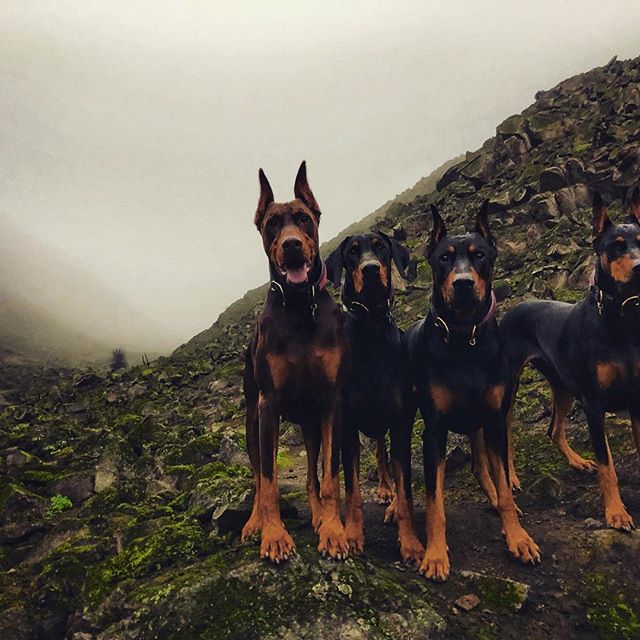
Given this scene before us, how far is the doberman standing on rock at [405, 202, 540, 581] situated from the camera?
440 centimetres

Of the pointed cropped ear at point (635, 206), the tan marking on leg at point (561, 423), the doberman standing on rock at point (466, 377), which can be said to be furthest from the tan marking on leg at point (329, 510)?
the tan marking on leg at point (561, 423)

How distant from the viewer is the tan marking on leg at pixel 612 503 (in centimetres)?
457

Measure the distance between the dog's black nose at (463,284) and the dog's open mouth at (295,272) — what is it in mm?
1367

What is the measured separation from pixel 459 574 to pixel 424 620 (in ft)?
2.80

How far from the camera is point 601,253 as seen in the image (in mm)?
4949

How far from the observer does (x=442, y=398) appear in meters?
4.55

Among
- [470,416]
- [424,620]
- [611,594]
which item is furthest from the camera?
[470,416]

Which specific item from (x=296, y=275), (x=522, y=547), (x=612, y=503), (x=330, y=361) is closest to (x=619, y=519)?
(x=612, y=503)

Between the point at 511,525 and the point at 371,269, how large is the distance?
283 centimetres

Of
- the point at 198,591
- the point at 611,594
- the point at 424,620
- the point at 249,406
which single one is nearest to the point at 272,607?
the point at 198,591

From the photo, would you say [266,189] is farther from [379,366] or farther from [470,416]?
[470,416]

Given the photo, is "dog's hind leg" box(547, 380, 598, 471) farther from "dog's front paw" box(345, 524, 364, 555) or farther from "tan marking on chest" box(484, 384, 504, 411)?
"dog's front paw" box(345, 524, 364, 555)

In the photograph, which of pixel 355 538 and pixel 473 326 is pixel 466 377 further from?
pixel 355 538

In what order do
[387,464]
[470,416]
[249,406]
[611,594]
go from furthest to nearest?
[387,464]
[249,406]
[470,416]
[611,594]
